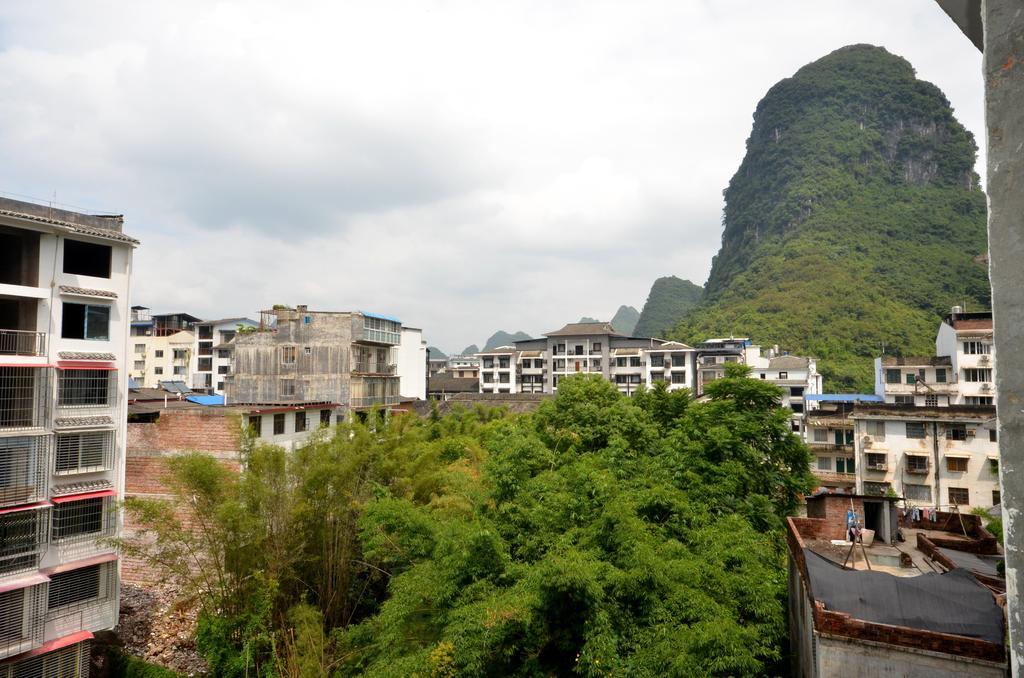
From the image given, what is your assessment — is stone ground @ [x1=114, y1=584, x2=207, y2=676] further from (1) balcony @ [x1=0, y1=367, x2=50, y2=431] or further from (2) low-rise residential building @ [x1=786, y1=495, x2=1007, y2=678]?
(2) low-rise residential building @ [x1=786, y1=495, x2=1007, y2=678]

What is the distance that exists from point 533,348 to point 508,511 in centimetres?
3642

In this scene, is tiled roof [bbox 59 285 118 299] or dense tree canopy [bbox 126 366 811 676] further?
tiled roof [bbox 59 285 118 299]

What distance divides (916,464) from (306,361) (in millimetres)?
24844

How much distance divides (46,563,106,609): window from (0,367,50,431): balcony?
329 cm

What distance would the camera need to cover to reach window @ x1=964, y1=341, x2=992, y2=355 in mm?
25812

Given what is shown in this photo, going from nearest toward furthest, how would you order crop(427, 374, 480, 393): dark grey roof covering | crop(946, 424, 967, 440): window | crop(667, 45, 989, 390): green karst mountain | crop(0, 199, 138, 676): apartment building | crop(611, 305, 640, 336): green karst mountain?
crop(0, 199, 138, 676): apartment building, crop(946, 424, 967, 440): window, crop(427, 374, 480, 393): dark grey roof covering, crop(667, 45, 989, 390): green karst mountain, crop(611, 305, 640, 336): green karst mountain

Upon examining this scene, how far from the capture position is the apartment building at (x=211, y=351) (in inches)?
1663

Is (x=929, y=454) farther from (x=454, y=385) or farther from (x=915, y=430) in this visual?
(x=454, y=385)

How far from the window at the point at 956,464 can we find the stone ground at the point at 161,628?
2476cm

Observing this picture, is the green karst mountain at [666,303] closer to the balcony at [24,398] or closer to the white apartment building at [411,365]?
the white apartment building at [411,365]

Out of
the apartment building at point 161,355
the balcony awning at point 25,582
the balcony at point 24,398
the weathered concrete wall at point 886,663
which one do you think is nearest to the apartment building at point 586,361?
the apartment building at point 161,355

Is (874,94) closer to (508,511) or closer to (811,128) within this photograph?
(811,128)

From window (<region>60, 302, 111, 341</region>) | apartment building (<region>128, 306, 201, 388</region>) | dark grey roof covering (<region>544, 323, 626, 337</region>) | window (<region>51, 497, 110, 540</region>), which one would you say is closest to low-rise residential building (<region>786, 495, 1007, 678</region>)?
window (<region>51, 497, 110, 540</region>)

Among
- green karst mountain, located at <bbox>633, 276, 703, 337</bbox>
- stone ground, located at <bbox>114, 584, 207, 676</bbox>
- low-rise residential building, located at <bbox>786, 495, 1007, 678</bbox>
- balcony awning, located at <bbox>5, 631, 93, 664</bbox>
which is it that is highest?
green karst mountain, located at <bbox>633, 276, 703, 337</bbox>
